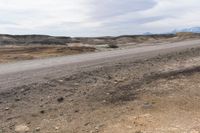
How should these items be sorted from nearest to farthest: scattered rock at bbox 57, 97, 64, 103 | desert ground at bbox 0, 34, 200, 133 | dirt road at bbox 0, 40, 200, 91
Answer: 1. desert ground at bbox 0, 34, 200, 133
2. scattered rock at bbox 57, 97, 64, 103
3. dirt road at bbox 0, 40, 200, 91

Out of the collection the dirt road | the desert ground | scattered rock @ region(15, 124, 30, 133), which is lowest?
the dirt road

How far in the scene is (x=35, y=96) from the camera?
10.5 metres

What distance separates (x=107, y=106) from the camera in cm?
869

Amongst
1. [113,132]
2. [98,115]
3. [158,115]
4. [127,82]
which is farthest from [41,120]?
[127,82]

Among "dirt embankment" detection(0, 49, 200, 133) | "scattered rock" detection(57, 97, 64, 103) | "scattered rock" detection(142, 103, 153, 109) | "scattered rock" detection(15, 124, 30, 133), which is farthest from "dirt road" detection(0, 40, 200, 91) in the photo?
"scattered rock" detection(142, 103, 153, 109)

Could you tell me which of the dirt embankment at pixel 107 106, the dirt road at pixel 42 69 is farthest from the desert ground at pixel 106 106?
the dirt road at pixel 42 69

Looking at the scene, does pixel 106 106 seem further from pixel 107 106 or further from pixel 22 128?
pixel 22 128

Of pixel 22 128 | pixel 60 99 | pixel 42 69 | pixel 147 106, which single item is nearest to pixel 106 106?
pixel 147 106

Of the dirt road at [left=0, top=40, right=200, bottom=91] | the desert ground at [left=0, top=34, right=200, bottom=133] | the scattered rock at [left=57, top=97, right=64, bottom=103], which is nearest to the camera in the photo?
the desert ground at [left=0, top=34, right=200, bottom=133]

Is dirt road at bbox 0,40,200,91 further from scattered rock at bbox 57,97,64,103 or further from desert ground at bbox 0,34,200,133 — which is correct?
scattered rock at bbox 57,97,64,103

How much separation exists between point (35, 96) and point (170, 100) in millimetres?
3737

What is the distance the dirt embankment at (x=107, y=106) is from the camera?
7.10 meters

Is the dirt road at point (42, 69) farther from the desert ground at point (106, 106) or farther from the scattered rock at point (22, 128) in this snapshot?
the scattered rock at point (22, 128)

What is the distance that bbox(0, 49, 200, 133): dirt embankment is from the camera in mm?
7102
